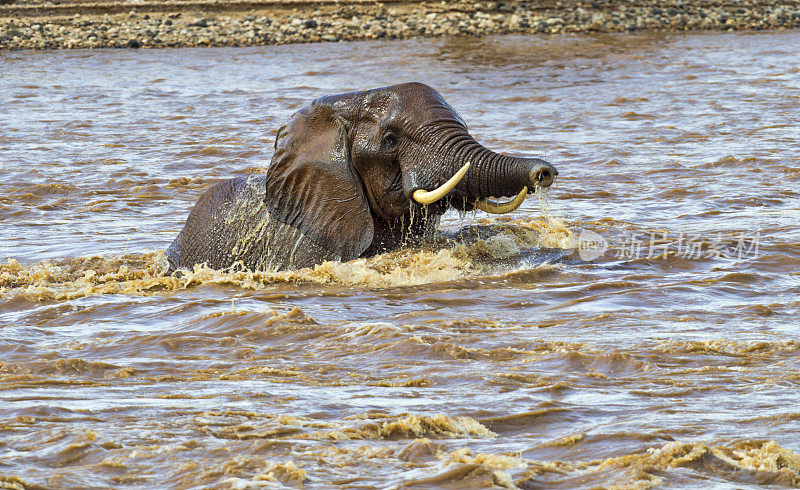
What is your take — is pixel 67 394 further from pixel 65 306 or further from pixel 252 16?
pixel 252 16

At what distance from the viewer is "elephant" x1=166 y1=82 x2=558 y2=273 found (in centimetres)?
760

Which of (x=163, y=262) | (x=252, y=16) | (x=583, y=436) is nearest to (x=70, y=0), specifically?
(x=252, y=16)

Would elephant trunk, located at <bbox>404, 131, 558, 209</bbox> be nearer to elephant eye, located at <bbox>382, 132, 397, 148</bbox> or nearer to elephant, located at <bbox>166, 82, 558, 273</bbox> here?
elephant, located at <bbox>166, 82, 558, 273</bbox>

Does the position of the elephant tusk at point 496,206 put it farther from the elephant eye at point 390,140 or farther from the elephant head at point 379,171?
the elephant eye at point 390,140

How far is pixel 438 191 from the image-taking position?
7.47 meters

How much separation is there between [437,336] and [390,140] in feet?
6.11

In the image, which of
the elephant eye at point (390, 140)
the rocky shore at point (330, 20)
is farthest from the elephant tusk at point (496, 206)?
the rocky shore at point (330, 20)

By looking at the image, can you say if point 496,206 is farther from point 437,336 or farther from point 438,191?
point 437,336

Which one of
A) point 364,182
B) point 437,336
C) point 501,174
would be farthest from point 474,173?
point 437,336

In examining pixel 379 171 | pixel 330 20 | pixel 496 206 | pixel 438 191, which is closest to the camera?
pixel 438 191

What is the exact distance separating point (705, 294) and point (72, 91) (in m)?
20.2

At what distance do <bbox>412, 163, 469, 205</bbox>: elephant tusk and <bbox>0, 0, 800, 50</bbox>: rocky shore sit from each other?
27003mm

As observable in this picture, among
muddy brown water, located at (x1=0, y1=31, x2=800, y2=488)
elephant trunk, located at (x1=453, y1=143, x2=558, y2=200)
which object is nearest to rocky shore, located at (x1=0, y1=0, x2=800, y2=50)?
muddy brown water, located at (x1=0, y1=31, x2=800, y2=488)

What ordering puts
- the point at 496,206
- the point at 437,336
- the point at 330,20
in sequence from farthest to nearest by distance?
the point at 330,20 < the point at 496,206 < the point at 437,336
